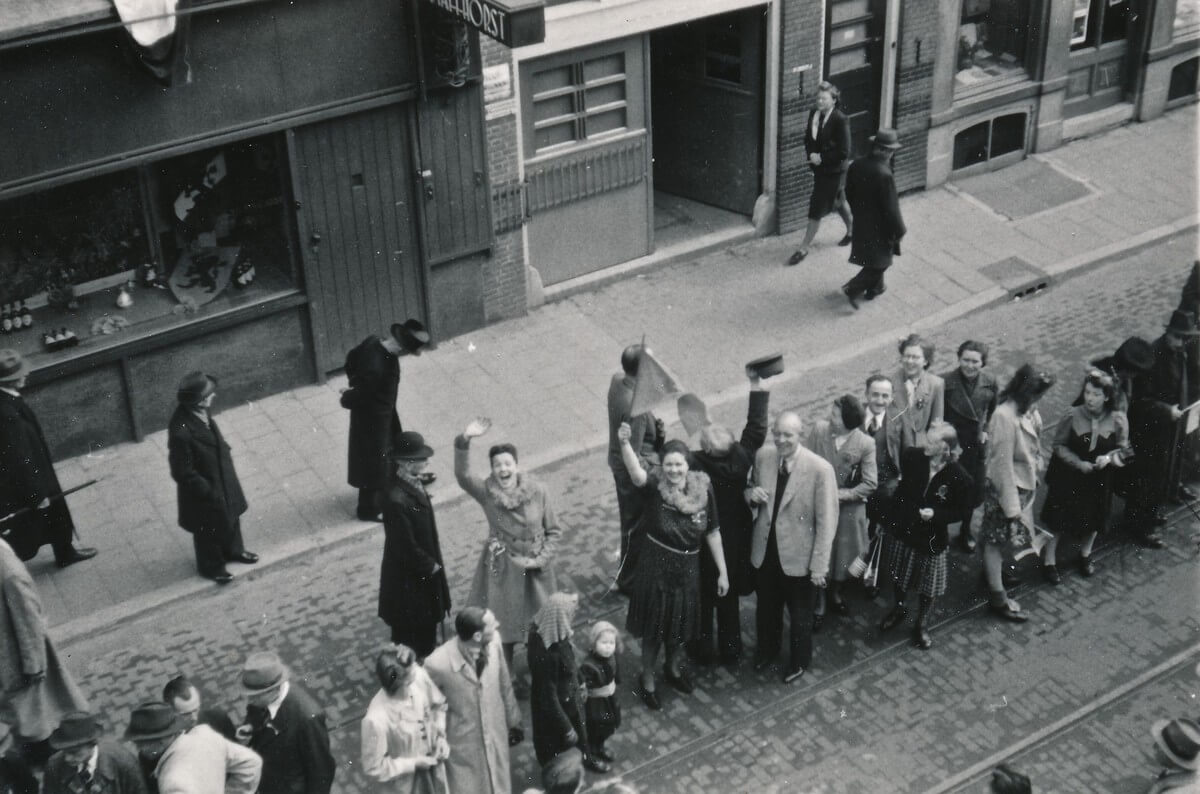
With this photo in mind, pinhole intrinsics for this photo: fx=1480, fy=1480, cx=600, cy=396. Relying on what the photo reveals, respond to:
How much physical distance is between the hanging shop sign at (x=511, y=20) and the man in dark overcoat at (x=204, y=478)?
356 cm

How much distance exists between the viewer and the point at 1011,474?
33.0 feet

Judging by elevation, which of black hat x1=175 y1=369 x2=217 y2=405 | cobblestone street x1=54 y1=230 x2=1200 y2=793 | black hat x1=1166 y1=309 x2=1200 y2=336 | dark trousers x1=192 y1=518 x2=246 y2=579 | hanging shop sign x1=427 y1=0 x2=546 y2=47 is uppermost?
hanging shop sign x1=427 y1=0 x2=546 y2=47

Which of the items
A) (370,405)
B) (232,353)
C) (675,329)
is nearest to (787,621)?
(370,405)

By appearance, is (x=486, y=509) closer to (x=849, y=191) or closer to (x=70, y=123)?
(x=70, y=123)

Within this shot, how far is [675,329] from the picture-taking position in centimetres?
1440

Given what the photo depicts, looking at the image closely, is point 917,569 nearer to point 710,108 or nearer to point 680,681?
point 680,681

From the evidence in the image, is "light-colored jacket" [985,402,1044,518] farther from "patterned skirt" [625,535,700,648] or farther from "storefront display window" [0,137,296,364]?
"storefront display window" [0,137,296,364]

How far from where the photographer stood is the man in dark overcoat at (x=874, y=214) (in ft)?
46.2

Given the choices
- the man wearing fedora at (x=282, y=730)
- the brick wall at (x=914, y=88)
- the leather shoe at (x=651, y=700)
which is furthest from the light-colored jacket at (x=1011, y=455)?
the brick wall at (x=914, y=88)

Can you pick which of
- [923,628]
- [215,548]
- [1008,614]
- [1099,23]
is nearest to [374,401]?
[215,548]

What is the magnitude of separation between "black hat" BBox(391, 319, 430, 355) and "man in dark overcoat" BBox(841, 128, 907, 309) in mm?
5230

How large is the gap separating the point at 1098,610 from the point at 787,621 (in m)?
2.23

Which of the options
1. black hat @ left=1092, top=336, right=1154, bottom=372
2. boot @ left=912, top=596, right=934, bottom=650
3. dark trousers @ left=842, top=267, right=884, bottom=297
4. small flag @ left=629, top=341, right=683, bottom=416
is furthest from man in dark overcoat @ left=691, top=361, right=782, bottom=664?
dark trousers @ left=842, top=267, right=884, bottom=297

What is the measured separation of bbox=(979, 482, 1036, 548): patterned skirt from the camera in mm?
10219
